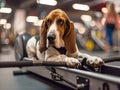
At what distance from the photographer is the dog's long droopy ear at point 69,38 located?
2281mm

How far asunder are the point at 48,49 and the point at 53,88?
0.40m

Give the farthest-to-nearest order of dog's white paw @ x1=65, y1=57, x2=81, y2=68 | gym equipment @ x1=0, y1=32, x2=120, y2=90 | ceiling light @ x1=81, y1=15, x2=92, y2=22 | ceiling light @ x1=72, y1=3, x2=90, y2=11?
ceiling light @ x1=81, y1=15, x2=92, y2=22
ceiling light @ x1=72, y1=3, x2=90, y2=11
dog's white paw @ x1=65, y1=57, x2=81, y2=68
gym equipment @ x1=0, y1=32, x2=120, y2=90

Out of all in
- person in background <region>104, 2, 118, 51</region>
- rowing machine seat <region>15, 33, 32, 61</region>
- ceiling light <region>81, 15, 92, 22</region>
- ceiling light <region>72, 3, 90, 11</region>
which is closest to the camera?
rowing machine seat <region>15, 33, 32, 61</region>

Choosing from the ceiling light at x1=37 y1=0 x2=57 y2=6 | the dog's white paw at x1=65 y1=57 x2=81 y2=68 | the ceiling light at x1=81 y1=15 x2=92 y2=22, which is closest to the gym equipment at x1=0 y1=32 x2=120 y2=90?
the dog's white paw at x1=65 y1=57 x2=81 y2=68

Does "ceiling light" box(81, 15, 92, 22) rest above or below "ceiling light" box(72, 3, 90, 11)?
below

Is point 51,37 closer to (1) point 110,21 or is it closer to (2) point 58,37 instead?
(2) point 58,37

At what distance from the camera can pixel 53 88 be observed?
2133 millimetres

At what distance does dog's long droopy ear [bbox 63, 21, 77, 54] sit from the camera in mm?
2281

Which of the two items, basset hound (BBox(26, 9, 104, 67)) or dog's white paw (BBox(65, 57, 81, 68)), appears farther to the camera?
basset hound (BBox(26, 9, 104, 67))

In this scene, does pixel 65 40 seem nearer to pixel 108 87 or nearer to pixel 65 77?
pixel 65 77

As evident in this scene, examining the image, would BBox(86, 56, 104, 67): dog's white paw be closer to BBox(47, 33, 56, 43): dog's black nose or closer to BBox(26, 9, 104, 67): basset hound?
BBox(26, 9, 104, 67): basset hound

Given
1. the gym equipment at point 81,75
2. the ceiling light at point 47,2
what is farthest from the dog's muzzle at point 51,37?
the ceiling light at point 47,2

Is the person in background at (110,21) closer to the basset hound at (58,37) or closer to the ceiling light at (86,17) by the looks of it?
the ceiling light at (86,17)

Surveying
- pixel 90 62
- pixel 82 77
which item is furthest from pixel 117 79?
pixel 90 62
